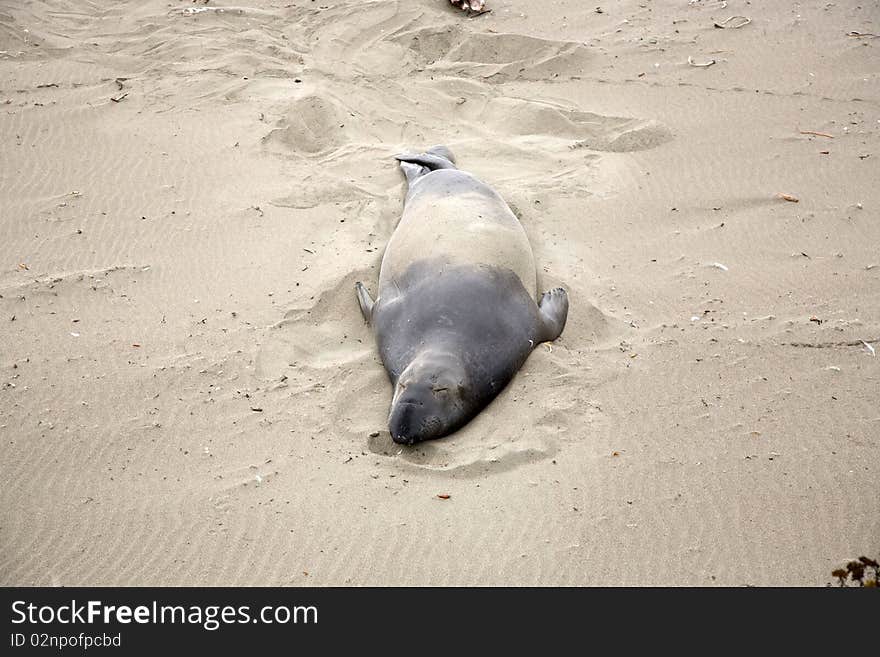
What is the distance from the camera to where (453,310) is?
466 cm

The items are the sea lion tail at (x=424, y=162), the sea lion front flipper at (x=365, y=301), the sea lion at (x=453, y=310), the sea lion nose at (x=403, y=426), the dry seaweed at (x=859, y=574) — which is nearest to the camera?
the dry seaweed at (x=859, y=574)

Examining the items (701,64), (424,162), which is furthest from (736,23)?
(424,162)

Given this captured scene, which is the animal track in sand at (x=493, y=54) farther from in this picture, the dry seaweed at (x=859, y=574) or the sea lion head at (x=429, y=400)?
the dry seaweed at (x=859, y=574)

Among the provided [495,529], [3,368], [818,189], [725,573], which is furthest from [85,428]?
[818,189]

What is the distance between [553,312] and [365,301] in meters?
1.12

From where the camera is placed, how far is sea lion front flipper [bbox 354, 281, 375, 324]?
198 inches

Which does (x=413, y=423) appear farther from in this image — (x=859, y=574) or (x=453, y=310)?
(x=859, y=574)

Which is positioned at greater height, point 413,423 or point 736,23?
point 736,23

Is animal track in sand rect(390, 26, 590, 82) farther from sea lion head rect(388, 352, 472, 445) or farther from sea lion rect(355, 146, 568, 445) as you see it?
sea lion head rect(388, 352, 472, 445)

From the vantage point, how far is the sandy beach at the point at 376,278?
360 centimetres

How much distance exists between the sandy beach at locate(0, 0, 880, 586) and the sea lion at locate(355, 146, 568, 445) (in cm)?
12

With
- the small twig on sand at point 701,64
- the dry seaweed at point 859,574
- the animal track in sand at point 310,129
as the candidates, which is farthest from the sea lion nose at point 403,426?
the small twig on sand at point 701,64

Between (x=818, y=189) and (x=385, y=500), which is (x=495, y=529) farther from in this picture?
(x=818, y=189)

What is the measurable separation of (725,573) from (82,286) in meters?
4.02
